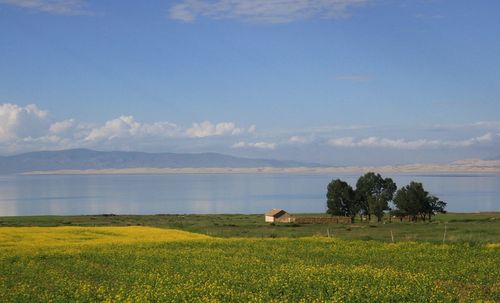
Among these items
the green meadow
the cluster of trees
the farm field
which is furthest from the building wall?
the farm field

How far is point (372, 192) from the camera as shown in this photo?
109 meters

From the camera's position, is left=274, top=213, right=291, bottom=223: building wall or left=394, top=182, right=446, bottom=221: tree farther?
left=394, top=182, right=446, bottom=221: tree

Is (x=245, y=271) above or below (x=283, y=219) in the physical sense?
below

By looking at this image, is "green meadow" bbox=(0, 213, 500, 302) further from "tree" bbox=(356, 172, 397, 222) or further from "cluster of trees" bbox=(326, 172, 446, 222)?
"tree" bbox=(356, 172, 397, 222)

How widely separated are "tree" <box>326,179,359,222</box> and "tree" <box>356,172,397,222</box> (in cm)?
143

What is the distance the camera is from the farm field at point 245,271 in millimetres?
24781

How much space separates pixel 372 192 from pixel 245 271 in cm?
8059

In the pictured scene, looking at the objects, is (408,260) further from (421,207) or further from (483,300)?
(421,207)

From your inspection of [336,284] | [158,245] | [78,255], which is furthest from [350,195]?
[336,284]

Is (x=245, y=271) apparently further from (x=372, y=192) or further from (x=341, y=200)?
(x=372, y=192)

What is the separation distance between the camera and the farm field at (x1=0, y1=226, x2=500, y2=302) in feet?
81.3

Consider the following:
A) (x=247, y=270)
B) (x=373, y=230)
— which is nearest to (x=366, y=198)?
(x=373, y=230)

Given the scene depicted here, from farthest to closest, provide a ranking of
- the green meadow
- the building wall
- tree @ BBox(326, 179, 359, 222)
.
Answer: tree @ BBox(326, 179, 359, 222)
the building wall
the green meadow

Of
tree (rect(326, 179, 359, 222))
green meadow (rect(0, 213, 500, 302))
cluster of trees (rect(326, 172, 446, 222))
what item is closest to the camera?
green meadow (rect(0, 213, 500, 302))
